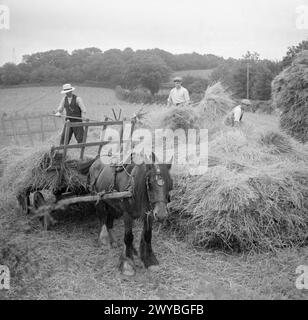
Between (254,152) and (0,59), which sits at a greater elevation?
(0,59)

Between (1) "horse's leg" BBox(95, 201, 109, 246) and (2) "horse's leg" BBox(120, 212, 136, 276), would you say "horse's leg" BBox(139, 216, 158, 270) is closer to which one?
(2) "horse's leg" BBox(120, 212, 136, 276)

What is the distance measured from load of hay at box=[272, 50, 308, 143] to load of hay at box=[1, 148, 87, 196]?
5.41m

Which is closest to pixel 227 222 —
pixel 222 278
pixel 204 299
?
pixel 222 278

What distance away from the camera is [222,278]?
4406 millimetres

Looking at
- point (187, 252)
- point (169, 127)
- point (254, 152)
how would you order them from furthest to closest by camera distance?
1. point (169, 127)
2. point (254, 152)
3. point (187, 252)

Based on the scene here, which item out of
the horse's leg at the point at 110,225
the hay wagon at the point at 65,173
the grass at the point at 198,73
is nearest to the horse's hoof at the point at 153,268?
the horse's leg at the point at 110,225

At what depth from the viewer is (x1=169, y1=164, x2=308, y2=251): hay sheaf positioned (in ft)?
15.7

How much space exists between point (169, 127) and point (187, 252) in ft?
8.56

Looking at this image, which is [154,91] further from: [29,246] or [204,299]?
[204,299]

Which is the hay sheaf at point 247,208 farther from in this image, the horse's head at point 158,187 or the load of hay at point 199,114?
the load of hay at point 199,114

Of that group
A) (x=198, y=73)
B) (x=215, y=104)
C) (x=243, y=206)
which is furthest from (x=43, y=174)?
(x=198, y=73)

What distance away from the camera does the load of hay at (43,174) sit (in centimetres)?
558

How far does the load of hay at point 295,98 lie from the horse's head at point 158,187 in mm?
5576

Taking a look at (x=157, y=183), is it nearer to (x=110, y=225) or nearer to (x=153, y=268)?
(x=153, y=268)
